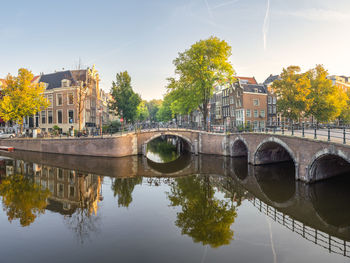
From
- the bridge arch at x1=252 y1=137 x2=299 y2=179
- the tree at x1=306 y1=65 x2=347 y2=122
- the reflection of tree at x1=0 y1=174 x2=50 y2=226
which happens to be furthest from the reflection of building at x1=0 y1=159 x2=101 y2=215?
the tree at x1=306 y1=65 x2=347 y2=122

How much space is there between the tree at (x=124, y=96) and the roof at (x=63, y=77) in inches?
231

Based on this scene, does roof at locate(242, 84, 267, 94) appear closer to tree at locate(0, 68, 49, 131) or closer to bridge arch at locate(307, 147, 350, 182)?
bridge arch at locate(307, 147, 350, 182)

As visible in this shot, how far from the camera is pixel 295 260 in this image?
7.54 m

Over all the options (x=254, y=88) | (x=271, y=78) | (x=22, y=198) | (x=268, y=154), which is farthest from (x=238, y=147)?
(x=271, y=78)

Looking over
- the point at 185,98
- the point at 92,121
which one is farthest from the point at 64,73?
the point at 185,98

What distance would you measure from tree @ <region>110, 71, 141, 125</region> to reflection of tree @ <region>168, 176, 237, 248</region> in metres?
29.7

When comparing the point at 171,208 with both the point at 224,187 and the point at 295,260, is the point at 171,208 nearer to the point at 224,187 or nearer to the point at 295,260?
the point at 224,187

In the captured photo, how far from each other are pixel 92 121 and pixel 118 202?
34.4 m

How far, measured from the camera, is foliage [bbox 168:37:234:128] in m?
30.4

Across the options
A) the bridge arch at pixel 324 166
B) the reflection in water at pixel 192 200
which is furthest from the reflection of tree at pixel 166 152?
the bridge arch at pixel 324 166

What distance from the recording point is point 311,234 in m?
9.29

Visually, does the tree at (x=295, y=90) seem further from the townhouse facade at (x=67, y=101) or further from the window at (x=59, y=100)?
the window at (x=59, y=100)

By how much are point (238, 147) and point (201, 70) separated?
11.1 metres

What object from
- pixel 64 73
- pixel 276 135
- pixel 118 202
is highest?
pixel 64 73
